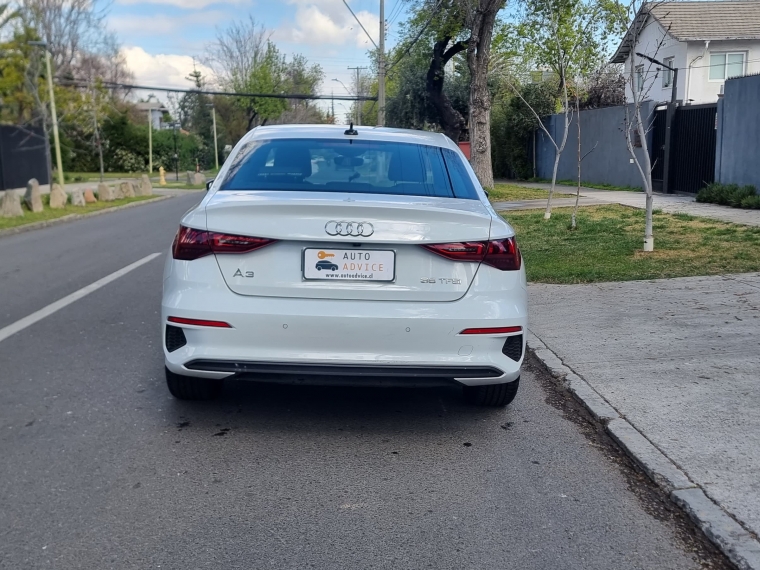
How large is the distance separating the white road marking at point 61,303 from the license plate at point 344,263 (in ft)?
12.1

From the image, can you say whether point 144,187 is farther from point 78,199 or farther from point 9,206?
point 9,206

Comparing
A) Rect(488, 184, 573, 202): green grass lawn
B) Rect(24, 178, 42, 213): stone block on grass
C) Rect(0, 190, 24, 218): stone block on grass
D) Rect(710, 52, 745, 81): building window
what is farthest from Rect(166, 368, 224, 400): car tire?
Rect(710, 52, 745, 81): building window

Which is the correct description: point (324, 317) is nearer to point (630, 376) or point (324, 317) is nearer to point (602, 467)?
point (602, 467)

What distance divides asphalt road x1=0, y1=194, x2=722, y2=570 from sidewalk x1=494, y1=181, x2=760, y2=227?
917 centimetres

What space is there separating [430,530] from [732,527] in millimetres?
1190

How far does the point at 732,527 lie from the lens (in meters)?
3.23

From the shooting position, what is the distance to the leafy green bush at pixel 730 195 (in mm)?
14664

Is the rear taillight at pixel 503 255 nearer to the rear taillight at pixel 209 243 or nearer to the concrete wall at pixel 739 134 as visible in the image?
the rear taillight at pixel 209 243

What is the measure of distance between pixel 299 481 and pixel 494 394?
1.46 metres

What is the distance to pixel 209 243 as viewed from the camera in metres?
4.11

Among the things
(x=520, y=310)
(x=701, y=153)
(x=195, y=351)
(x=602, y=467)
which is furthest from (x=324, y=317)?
(x=701, y=153)

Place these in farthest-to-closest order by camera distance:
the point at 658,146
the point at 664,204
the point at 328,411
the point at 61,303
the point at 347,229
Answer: the point at 658,146, the point at 664,204, the point at 61,303, the point at 328,411, the point at 347,229

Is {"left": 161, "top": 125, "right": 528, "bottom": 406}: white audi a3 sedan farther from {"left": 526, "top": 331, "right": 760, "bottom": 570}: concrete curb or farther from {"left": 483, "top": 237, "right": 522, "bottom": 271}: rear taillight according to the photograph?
{"left": 526, "top": 331, "right": 760, "bottom": 570}: concrete curb

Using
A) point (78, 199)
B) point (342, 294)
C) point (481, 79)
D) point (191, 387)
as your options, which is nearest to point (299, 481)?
point (342, 294)
